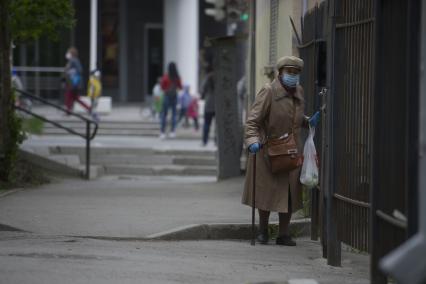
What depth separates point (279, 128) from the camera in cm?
1038

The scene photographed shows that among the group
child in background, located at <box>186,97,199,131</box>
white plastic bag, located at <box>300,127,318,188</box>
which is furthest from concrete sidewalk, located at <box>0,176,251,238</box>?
child in background, located at <box>186,97,199,131</box>

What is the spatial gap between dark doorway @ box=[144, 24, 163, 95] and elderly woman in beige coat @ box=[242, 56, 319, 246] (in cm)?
2437

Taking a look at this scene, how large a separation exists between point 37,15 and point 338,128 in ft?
24.3

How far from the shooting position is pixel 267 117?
412 inches

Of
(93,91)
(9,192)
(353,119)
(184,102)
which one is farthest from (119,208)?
(93,91)

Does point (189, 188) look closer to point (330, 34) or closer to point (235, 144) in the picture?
point (235, 144)

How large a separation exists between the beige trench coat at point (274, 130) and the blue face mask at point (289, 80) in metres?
0.08

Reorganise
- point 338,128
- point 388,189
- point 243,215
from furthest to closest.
A: point 243,215 < point 338,128 < point 388,189

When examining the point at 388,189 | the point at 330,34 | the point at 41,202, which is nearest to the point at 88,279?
the point at 388,189

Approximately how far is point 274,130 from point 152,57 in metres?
24.9

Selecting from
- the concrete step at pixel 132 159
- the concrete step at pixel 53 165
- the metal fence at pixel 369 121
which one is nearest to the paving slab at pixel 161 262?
the metal fence at pixel 369 121

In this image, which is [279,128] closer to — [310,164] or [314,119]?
[314,119]

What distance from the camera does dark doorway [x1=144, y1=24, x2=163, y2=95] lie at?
114 ft

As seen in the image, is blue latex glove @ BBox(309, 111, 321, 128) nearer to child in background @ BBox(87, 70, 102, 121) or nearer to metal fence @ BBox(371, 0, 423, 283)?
metal fence @ BBox(371, 0, 423, 283)
